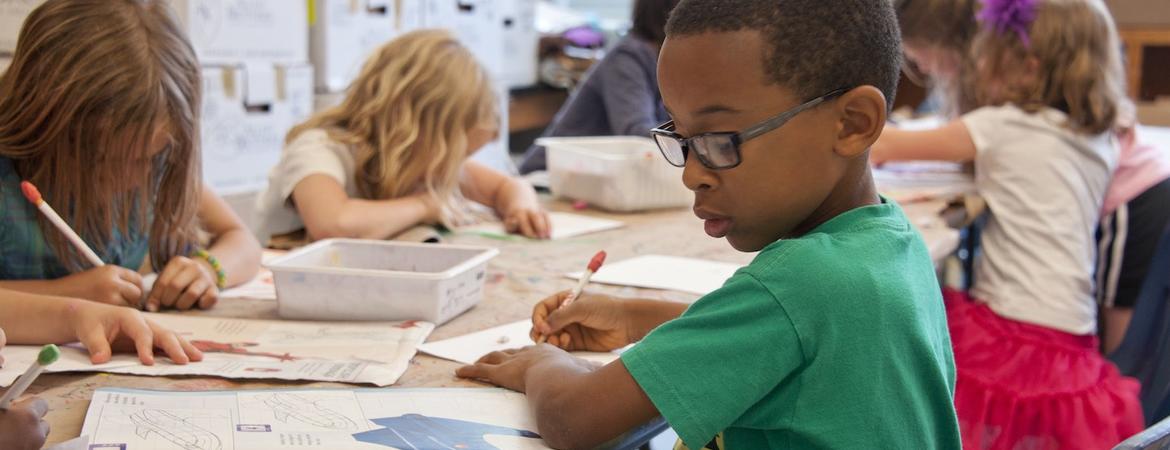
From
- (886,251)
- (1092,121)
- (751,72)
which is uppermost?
(751,72)

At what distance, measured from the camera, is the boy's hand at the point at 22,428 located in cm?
78

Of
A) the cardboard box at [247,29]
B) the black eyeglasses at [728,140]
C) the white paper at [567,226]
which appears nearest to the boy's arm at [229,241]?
the white paper at [567,226]

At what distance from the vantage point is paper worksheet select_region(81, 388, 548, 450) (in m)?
0.84

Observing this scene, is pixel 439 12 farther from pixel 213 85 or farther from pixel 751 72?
pixel 751 72

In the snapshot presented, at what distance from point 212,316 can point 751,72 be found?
2.48 feet

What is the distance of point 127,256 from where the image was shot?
4.81 ft

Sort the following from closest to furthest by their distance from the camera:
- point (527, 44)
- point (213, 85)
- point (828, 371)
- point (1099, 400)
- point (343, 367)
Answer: point (828, 371) < point (343, 367) < point (1099, 400) < point (213, 85) < point (527, 44)

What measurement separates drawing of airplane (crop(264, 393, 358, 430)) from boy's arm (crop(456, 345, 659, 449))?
0.16 m

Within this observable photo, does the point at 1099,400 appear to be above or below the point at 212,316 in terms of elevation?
below

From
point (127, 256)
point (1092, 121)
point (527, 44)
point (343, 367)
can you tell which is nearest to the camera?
point (343, 367)

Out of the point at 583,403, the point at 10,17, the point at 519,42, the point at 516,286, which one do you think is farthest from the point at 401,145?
the point at 519,42

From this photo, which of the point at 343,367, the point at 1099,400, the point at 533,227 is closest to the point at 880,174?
the point at 1099,400

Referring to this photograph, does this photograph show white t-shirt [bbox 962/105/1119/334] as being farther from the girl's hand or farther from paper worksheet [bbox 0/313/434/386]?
paper worksheet [bbox 0/313/434/386]

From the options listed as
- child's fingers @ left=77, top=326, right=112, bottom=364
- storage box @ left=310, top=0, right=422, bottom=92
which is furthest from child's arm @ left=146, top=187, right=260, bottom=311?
storage box @ left=310, top=0, right=422, bottom=92
